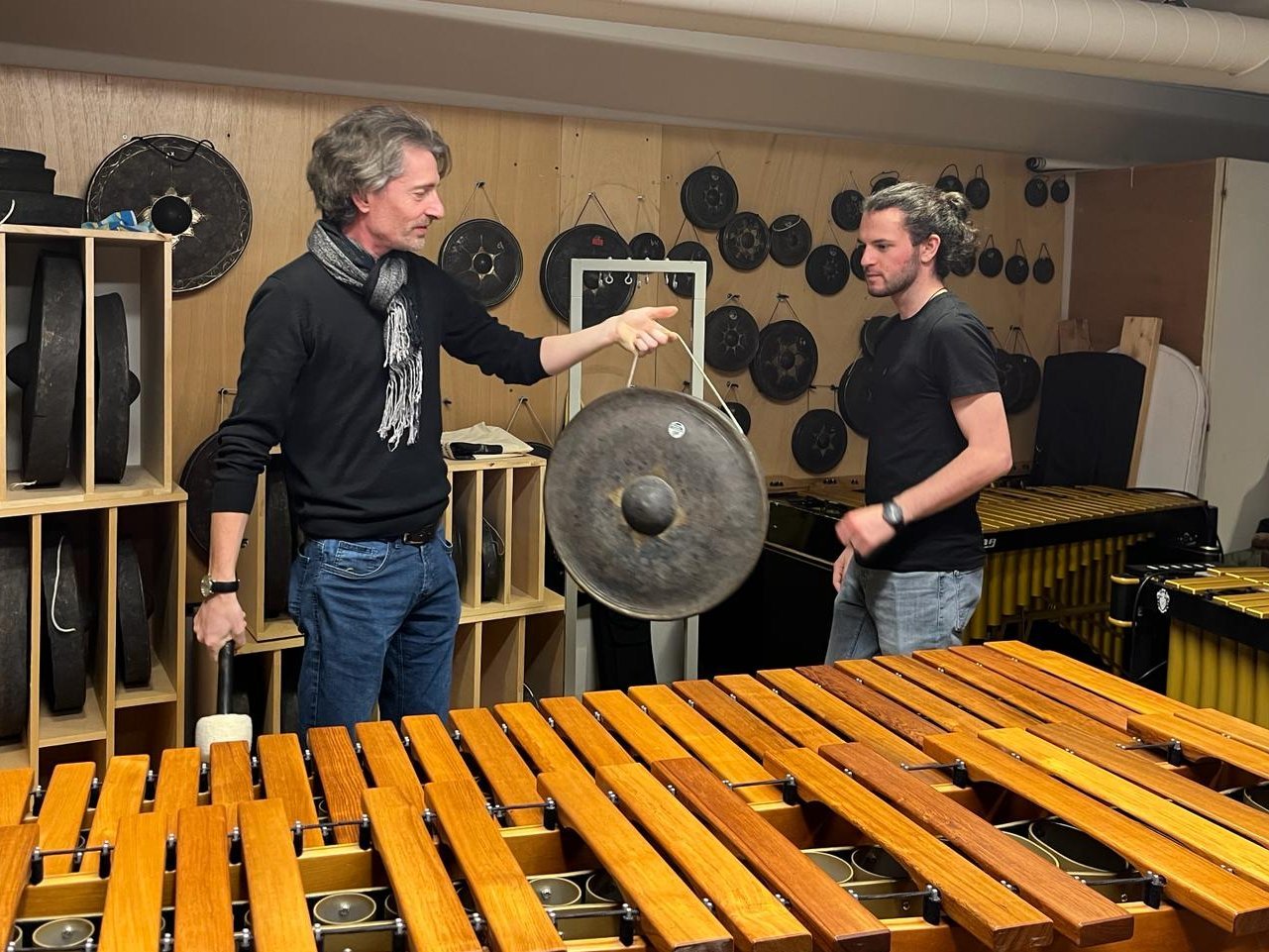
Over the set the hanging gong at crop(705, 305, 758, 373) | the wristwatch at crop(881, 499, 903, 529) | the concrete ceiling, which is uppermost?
the concrete ceiling

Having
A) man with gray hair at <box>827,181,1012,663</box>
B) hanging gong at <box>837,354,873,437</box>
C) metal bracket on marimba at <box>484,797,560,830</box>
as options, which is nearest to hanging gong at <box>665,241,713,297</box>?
hanging gong at <box>837,354,873,437</box>

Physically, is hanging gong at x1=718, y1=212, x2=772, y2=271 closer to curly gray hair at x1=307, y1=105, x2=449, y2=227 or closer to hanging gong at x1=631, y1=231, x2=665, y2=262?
hanging gong at x1=631, y1=231, x2=665, y2=262

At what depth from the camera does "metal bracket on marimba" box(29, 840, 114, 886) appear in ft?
5.44

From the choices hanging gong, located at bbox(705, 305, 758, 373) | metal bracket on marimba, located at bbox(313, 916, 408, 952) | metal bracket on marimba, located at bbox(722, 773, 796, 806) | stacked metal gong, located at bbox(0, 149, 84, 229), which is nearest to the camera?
metal bracket on marimba, located at bbox(313, 916, 408, 952)

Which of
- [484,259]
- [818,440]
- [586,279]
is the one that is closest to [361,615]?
[484,259]

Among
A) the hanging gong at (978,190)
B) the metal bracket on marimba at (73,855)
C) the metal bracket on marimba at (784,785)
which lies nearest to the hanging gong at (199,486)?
the metal bracket on marimba at (73,855)

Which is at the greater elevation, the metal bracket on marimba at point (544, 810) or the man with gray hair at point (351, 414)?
the man with gray hair at point (351, 414)

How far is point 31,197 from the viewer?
10.4 ft

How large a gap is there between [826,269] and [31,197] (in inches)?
122

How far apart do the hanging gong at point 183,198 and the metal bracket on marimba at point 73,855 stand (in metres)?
2.42

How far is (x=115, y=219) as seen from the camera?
334cm

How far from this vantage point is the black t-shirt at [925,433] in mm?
2861

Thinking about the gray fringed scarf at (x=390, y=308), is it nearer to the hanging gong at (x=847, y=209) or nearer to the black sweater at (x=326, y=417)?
the black sweater at (x=326, y=417)

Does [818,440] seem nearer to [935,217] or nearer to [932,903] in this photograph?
[935,217]
